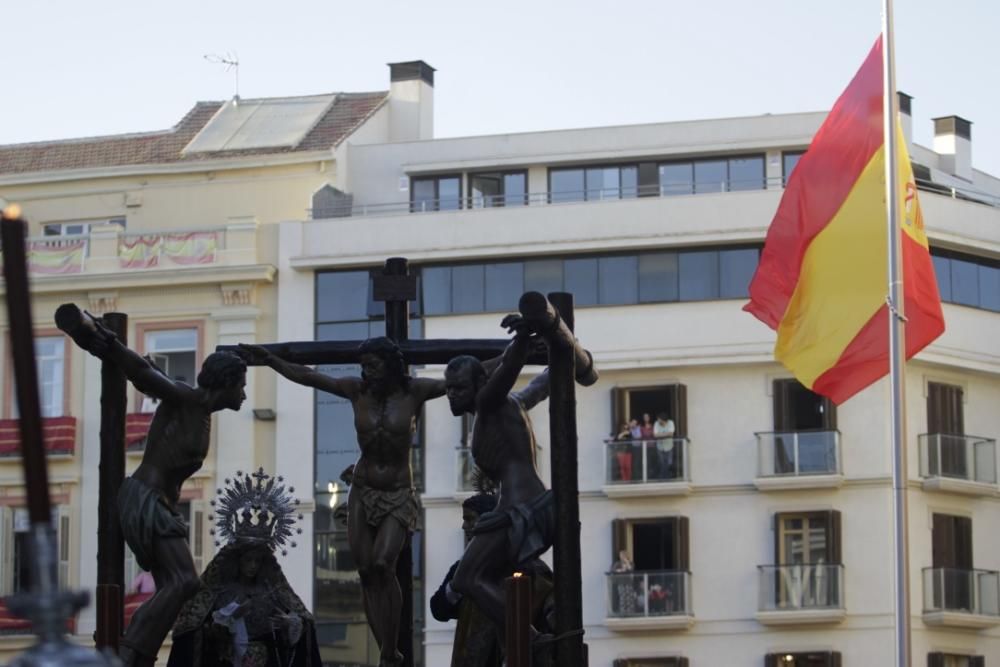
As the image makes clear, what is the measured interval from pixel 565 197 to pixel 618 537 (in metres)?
10.2

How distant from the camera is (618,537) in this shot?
57.4 m

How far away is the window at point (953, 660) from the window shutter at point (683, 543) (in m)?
6.37

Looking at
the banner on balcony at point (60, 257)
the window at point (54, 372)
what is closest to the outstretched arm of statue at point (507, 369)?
the window at point (54, 372)

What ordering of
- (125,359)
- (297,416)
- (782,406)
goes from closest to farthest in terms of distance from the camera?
(125,359), (782,406), (297,416)

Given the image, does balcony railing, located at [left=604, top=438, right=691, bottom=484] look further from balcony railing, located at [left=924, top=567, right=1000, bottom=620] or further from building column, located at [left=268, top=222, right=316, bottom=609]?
building column, located at [left=268, top=222, right=316, bottom=609]

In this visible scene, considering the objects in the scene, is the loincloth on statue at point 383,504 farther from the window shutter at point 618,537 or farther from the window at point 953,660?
the window at point 953,660

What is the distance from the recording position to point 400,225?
61.1 metres

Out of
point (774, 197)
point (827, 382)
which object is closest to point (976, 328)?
point (774, 197)

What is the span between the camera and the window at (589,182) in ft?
204

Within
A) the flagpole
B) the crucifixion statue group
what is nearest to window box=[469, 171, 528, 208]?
the flagpole

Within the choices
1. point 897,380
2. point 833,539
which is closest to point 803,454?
point 833,539

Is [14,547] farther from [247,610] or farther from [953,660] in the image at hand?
[247,610]

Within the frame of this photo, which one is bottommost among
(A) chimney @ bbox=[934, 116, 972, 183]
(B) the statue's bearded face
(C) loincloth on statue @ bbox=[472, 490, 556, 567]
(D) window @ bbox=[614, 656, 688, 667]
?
(D) window @ bbox=[614, 656, 688, 667]

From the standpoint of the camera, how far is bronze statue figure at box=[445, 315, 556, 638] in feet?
45.7
